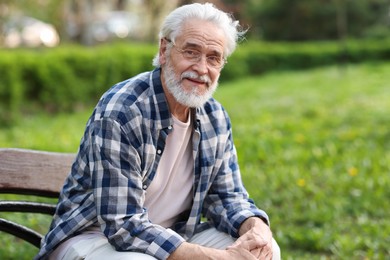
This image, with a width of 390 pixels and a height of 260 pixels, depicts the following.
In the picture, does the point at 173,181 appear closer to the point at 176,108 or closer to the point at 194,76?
the point at 176,108

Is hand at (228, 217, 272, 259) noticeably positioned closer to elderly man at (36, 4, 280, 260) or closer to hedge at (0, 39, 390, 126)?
elderly man at (36, 4, 280, 260)

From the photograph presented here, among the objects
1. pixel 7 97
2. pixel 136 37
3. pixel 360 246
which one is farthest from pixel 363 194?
pixel 136 37

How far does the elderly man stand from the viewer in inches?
104

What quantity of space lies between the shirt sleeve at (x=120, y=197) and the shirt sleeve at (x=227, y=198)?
434 millimetres

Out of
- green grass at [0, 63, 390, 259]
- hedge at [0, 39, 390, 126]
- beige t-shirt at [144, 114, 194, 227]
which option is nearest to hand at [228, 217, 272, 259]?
beige t-shirt at [144, 114, 194, 227]

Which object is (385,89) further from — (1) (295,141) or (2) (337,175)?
(2) (337,175)

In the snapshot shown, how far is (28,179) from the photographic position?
10.3ft

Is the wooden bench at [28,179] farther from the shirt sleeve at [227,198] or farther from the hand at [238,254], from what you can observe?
the hand at [238,254]

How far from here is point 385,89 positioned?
12.3 m

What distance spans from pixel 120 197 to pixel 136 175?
0.37ft

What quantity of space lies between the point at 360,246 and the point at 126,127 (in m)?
2.49

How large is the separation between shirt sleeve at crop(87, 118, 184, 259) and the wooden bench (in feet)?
1.84

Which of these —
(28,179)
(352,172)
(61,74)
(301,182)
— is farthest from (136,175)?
(61,74)

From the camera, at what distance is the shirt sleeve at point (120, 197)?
2.63m
